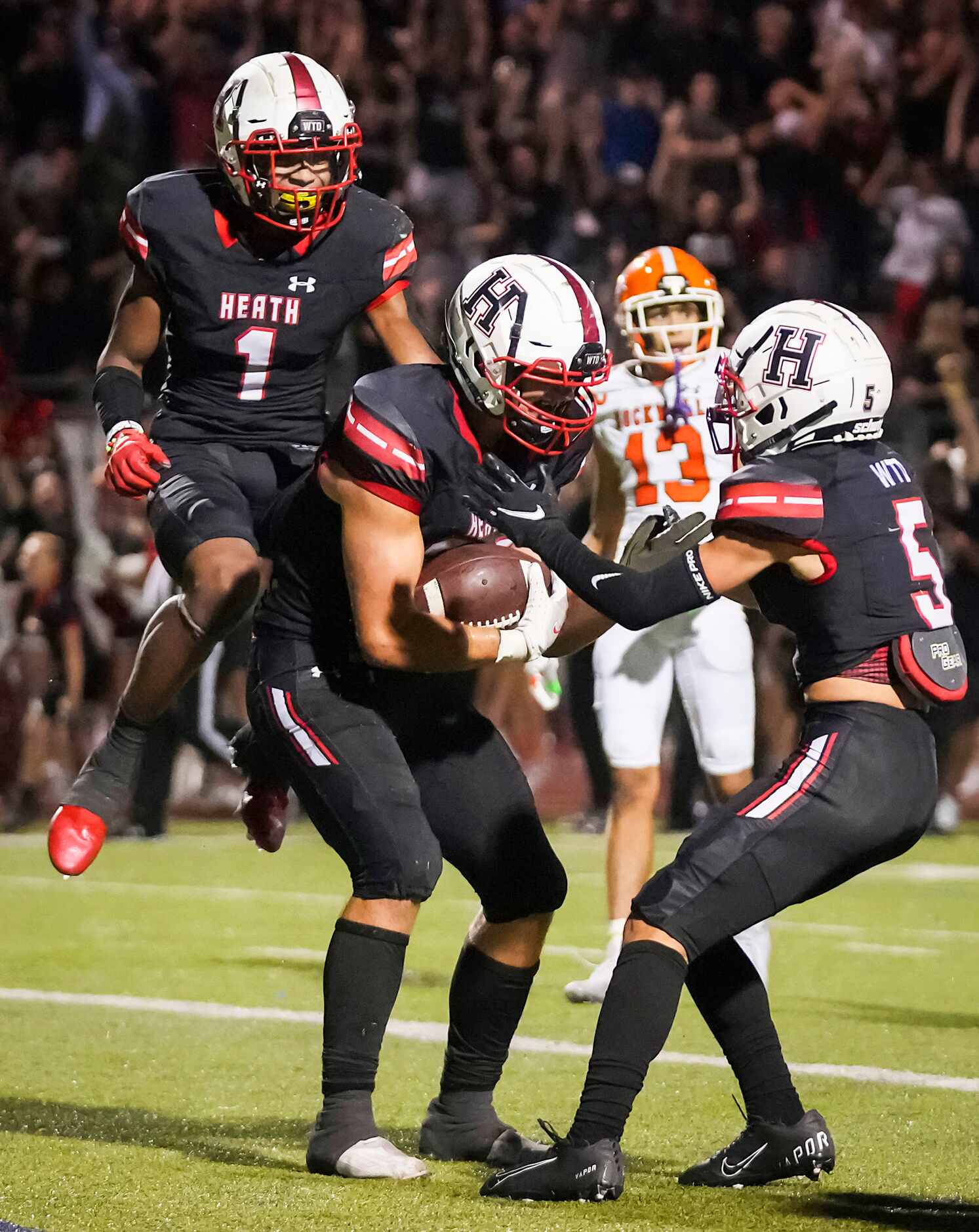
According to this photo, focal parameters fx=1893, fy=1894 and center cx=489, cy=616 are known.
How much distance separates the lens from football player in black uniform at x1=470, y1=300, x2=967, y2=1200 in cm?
334

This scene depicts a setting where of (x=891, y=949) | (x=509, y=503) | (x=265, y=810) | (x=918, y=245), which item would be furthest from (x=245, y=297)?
(x=918, y=245)

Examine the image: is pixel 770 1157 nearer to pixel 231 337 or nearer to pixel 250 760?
pixel 250 760

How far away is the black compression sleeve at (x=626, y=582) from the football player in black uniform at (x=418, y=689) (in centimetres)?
14

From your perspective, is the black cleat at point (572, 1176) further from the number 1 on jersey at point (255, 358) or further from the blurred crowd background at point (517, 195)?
the blurred crowd background at point (517, 195)

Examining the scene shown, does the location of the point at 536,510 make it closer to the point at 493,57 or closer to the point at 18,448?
the point at 18,448

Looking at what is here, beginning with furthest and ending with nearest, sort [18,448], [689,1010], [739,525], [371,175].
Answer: [371,175], [18,448], [689,1010], [739,525]

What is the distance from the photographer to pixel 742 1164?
350 centimetres

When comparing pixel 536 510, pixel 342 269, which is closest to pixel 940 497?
pixel 342 269

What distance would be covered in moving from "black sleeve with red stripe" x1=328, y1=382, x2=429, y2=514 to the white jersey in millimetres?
2512

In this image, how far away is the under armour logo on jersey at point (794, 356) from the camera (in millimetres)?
3512

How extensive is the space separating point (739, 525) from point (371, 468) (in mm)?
686

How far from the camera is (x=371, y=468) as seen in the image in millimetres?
3504

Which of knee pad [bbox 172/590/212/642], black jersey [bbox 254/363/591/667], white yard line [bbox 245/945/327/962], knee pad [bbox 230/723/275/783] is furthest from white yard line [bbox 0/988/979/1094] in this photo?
black jersey [bbox 254/363/591/667]

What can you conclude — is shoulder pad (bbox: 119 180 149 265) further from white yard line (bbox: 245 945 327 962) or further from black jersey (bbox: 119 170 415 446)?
white yard line (bbox: 245 945 327 962)
